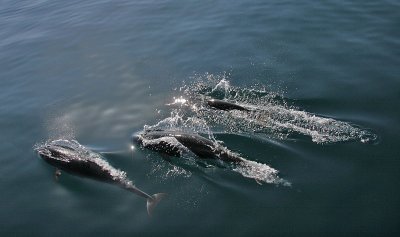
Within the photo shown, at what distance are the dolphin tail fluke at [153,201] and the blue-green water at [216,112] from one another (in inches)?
7.7

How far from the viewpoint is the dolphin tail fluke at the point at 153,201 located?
12000mm

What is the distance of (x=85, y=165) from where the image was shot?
13633 mm

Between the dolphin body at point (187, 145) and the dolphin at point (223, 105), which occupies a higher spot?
the dolphin at point (223, 105)

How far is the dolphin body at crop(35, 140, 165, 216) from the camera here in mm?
12936

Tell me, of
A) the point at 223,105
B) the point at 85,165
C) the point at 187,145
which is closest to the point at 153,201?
the point at 187,145

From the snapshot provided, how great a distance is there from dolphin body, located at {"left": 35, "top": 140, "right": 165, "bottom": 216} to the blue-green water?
280 mm

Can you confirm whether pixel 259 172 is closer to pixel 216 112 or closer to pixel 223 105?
pixel 216 112

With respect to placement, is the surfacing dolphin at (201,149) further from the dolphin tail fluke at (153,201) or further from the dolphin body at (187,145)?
the dolphin tail fluke at (153,201)

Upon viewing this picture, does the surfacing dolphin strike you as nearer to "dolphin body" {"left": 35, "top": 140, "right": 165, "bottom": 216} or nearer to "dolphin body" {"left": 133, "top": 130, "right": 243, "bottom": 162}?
"dolphin body" {"left": 133, "top": 130, "right": 243, "bottom": 162}

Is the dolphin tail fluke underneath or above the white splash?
underneath

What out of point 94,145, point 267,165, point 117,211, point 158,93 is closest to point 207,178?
point 267,165

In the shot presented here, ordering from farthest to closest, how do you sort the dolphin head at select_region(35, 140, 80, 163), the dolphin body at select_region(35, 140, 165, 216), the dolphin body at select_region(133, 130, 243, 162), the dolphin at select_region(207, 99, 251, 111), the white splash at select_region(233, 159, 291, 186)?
the dolphin at select_region(207, 99, 251, 111) → the dolphin head at select_region(35, 140, 80, 163) → the dolphin body at select_region(133, 130, 243, 162) → the dolphin body at select_region(35, 140, 165, 216) → the white splash at select_region(233, 159, 291, 186)

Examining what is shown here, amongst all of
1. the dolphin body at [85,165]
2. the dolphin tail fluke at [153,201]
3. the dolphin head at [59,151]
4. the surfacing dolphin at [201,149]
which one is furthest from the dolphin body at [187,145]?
the dolphin head at [59,151]

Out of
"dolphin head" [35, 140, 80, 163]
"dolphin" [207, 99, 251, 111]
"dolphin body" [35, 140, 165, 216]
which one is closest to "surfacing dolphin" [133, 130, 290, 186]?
"dolphin body" [35, 140, 165, 216]
